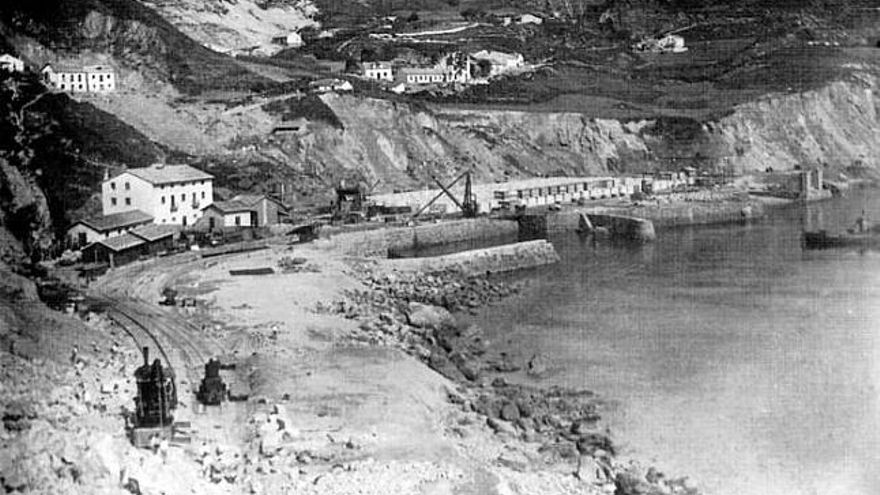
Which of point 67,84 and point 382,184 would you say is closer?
point 67,84

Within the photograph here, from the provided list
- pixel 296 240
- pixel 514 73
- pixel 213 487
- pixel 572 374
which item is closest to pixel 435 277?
pixel 296 240

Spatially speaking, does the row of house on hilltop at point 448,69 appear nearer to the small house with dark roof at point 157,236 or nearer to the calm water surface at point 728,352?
the calm water surface at point 728,352

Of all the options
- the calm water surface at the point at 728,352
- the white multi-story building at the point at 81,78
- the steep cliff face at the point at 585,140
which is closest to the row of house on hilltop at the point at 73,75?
the white multi-story building at the point at 81,78

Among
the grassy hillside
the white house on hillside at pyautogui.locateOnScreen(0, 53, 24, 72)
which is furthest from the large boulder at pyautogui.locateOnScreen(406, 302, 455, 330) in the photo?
the white house on hillside at pyautogui.locateOnScreen(0, 53, 24, 72)

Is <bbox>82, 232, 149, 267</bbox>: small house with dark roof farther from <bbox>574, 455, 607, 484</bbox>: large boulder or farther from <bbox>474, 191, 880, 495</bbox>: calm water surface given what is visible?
<bbox>574, 455, 607, 484</bbox>: large boulder

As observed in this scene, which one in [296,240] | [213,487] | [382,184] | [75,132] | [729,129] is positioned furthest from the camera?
[729,129]

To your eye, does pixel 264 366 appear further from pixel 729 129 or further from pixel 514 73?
pixel 729 129

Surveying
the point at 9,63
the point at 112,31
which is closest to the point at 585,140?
the point at 112,31
